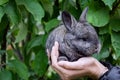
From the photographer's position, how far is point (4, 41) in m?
2.70

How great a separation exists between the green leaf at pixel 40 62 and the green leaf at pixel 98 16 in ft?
1.33

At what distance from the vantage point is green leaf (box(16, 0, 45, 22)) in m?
2.20

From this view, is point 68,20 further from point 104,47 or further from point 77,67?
point 104,47

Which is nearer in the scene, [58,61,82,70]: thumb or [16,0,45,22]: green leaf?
[58,61,82,70]: thumb

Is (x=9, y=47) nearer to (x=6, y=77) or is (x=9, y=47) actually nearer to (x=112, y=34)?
(x=6, y=77)

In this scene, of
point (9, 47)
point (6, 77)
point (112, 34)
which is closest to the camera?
point (112, 34)

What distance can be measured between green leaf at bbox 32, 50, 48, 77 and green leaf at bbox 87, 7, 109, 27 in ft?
1.33

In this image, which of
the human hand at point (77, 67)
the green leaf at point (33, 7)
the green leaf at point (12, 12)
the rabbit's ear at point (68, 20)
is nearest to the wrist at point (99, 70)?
the human hand at point (77, 67)

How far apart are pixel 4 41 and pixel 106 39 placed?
71 centimetres

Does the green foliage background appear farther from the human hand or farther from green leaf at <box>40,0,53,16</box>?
the human hand

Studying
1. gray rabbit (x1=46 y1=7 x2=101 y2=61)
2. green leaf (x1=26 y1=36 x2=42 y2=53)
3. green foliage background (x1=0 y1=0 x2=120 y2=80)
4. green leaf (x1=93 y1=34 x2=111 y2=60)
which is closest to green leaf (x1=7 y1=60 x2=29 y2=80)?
green foliage background (x1=0 y1=0 x2=120 y2=80)

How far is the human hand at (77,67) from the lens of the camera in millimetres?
1879

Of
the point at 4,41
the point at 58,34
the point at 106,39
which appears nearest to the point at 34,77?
the point at 4,41

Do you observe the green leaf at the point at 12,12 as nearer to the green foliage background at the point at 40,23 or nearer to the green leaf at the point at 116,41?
the green foliage background at the point at 40,23
